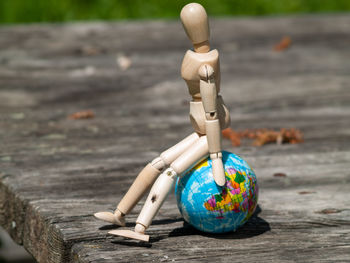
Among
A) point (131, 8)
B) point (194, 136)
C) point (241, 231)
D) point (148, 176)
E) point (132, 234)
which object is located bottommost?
point (241, 231)

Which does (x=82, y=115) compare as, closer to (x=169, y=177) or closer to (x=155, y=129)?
(x=155, y=129)

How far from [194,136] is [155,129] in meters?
1.83

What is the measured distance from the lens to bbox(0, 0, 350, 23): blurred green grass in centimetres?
802

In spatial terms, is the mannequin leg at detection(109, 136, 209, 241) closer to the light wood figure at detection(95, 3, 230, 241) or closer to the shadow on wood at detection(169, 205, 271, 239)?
the light wood figure at detection(95, 3, 230, 241)

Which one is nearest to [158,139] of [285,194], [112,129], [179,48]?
[112,129]

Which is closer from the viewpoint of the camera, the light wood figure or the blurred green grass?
the light wood figure

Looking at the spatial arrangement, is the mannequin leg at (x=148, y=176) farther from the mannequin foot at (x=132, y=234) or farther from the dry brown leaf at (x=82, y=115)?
the dry brown leaf at (x=82, y=115)

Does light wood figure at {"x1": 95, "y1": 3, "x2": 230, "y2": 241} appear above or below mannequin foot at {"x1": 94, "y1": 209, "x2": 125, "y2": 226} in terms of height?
above

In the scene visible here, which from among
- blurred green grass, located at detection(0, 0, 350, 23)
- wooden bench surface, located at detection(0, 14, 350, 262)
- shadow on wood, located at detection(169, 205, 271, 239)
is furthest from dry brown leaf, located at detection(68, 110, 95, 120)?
blurred green grass, located at detection(0, 0, 350, 23)

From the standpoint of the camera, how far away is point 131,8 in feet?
27.6

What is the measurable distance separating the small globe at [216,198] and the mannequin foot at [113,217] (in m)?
0.27

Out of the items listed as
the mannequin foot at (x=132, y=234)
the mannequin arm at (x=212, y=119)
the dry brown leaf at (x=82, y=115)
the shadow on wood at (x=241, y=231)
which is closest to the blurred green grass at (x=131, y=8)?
the dry brown leaf at (x=82, y=115)

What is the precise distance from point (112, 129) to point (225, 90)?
1333 mm

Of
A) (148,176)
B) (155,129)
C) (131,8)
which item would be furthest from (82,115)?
(131,8)
